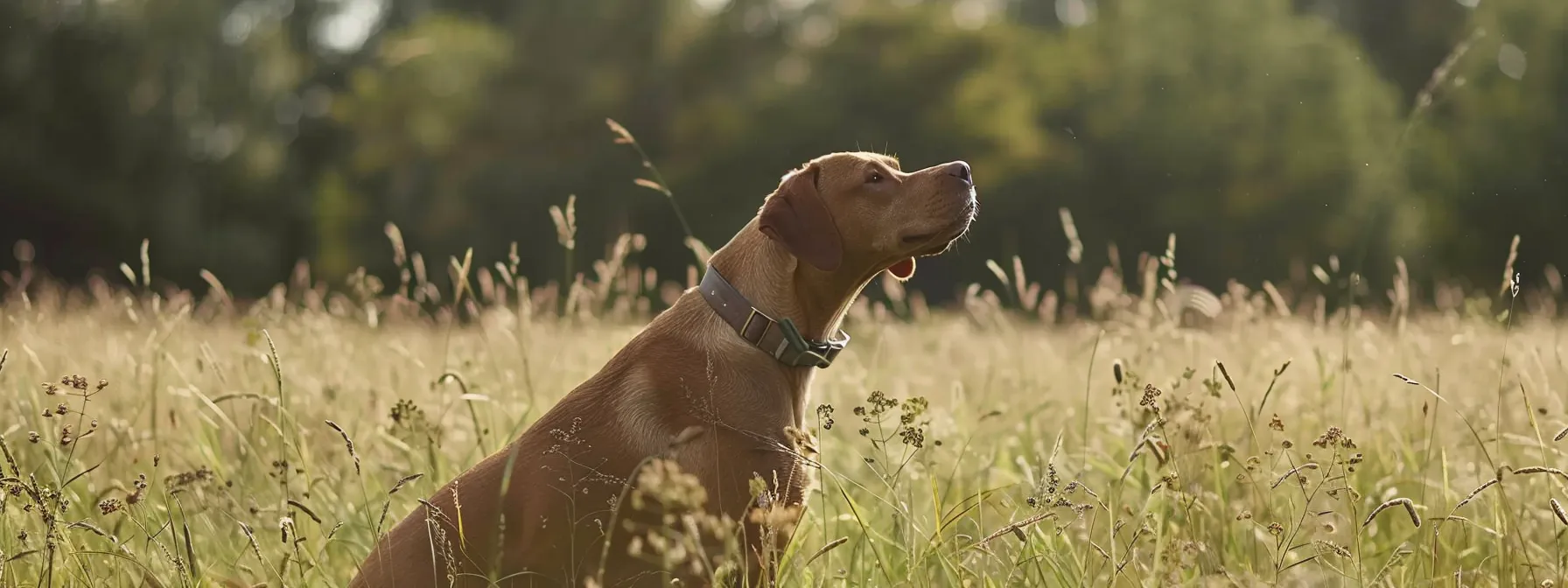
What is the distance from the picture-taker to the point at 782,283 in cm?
378

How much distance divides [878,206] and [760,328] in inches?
24.5

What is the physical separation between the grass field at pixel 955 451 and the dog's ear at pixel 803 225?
47cm

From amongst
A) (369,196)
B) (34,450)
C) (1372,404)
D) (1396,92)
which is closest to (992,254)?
(1396,92)

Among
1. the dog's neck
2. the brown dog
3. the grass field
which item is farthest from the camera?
the dog's neck


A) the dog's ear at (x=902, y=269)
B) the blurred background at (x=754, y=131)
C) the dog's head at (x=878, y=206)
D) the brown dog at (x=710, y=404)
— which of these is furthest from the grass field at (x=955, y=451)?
the blurred background at (x=754, y=131)

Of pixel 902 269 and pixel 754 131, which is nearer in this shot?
pixel 902 269

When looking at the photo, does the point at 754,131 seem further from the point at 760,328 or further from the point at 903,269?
the point at 760,328

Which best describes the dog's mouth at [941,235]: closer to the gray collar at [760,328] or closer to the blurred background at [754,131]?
the gray collar at [760,328]

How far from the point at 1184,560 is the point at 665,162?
2761 centimetres

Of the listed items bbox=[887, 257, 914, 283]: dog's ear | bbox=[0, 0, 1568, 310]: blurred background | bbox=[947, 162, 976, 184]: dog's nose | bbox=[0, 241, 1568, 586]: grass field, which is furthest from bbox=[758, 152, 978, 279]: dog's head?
bbox=[0, 0, 1568, 310]: blurred background

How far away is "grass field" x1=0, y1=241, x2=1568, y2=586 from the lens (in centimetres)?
314

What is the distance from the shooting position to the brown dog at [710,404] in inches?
131

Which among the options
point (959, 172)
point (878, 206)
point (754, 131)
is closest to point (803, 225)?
point (878, 206)

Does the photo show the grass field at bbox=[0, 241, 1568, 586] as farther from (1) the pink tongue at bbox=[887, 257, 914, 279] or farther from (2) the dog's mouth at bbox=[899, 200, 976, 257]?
(2) the dog's mouth at bbox=[899, 200, 976, 257]
